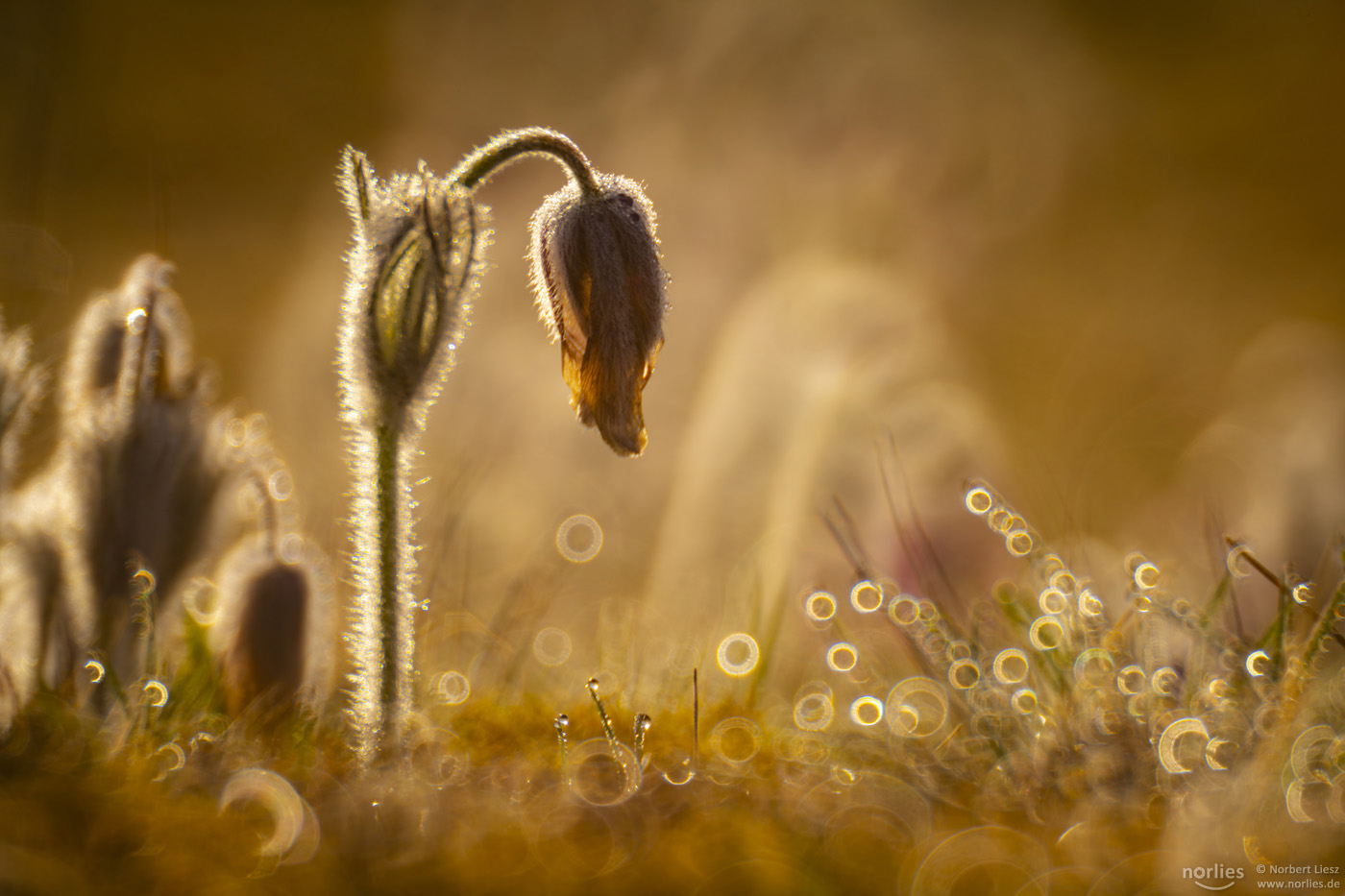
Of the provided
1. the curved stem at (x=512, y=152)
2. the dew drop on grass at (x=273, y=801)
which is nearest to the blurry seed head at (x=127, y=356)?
the curved stem at (x=512, y=152)

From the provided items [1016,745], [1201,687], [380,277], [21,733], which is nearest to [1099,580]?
[1201,687]

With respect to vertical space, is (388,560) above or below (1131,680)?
above

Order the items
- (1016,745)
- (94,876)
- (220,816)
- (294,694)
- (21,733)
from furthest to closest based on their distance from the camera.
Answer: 1. (294,694)
2. (1016,745)
3. (21,733)
4. (220,816)
5. (94,876)

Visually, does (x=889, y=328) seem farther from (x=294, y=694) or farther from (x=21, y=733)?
(x=21, y=733)

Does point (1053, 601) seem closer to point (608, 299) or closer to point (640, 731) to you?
point (640, 731)

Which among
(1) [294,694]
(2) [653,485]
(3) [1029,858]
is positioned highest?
(2) [653,485]

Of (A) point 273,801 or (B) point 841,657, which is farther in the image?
(B) point 841,657

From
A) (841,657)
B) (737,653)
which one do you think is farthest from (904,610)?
(737,653)
